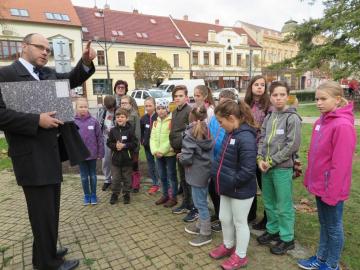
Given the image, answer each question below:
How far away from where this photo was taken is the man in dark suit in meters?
2.62

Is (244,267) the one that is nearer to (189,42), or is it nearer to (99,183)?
(99,183)

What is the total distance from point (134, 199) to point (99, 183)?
1201 mm

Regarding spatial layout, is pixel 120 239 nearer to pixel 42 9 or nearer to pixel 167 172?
pixel 167 172

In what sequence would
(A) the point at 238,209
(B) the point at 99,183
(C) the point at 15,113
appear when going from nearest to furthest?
1. (C) the point at 15,113
2. (A) the point at 238,209
3. (B) the point at 99,183

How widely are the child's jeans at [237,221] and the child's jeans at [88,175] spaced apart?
2520 millimetres

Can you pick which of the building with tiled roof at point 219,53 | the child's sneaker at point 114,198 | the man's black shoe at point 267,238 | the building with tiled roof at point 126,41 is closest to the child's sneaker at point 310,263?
the man's black shoe at point 267,238

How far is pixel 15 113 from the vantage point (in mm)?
2564

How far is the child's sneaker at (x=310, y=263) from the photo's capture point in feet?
10.0

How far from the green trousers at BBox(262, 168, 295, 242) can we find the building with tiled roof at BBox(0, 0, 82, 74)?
28.9m

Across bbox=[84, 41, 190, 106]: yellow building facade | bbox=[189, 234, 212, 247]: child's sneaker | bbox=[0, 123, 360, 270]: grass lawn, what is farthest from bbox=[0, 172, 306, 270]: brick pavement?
bbox=[84, 41, 190, 106]: yellow building facade

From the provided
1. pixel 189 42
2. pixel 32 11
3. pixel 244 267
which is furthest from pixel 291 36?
pixel 32 11

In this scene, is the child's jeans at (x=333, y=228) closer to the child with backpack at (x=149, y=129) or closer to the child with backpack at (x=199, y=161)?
the child with backpack at (x=199, y=161)

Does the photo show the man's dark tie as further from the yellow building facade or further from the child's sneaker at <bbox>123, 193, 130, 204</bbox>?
the yellow building facade

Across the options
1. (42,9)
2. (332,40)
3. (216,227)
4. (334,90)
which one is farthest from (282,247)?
(42,9)
